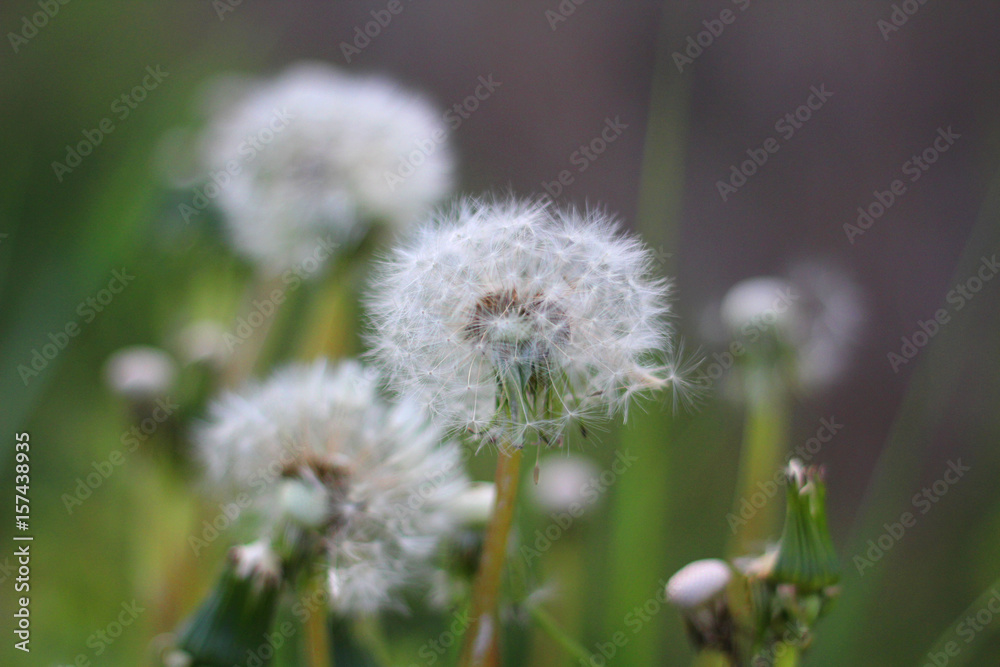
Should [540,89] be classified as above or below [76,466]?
above

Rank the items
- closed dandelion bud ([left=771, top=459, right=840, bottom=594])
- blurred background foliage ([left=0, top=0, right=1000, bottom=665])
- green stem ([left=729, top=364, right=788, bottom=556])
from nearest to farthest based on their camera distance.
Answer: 1. closed dandelion bud ([left=771, top=459, right=840, bottom=594])
2. green stem ([left=729, top=364, right=788, bottom=556])
3. blurred background foliage ([left=0, top=0, right=1000, bottom=665])

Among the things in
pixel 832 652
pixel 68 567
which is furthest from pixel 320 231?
pixel 832 652

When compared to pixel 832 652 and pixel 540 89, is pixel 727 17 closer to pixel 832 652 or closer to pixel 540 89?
pixel 540 89

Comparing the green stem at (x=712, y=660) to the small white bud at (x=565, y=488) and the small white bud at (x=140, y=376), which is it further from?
the small white bud at (x=140, y=376)

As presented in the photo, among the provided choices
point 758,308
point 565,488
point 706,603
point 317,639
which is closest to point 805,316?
point 758,308

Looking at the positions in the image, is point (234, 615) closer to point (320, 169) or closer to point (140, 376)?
point (140, 376)

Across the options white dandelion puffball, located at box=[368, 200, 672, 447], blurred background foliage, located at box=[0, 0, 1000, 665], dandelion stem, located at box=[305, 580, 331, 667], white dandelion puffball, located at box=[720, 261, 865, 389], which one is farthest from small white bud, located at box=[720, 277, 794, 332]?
dandelion stem, located at box=[305, 580, 331, 667]

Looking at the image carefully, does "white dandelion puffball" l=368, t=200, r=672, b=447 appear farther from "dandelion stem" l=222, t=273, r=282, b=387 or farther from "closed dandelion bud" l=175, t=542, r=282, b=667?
"dandelion stem" l=222, t=273, r=282, b=387
